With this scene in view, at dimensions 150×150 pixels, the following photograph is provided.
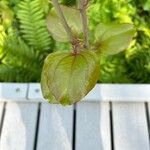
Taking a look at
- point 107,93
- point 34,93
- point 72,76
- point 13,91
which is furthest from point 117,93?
point 72,76

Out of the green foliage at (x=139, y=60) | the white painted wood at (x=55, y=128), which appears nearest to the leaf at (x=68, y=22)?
the white painted wood at (x=55, y=128)

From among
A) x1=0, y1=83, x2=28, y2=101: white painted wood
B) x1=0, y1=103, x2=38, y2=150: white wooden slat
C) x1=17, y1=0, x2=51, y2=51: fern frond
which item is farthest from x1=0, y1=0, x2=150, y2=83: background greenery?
x1=0, y1=103, x2=38, y2=150: white wooden slat

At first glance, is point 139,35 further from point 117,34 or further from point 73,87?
point 73,87

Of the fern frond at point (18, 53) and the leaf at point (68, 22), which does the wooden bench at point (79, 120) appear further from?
the leaf at point (68, 22)

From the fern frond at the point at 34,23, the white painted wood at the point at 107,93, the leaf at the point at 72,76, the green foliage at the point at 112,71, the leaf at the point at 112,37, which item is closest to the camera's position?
the leaf at the point at 72,76

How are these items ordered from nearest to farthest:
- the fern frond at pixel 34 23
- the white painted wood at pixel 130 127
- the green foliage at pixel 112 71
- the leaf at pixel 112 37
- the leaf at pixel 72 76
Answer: the leaf at pixel 72 76 < the leaf at pixel 112 37 < the white painted wood at pixel 130 127 < the green foliage at pixel 112 71 < the fern frond at pixel 34 23

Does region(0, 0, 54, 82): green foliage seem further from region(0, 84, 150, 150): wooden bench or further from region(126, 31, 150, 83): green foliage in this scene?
region(126, 31, 150, 83): green foliage

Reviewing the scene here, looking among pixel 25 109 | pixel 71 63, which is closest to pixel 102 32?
pixel 71 63
